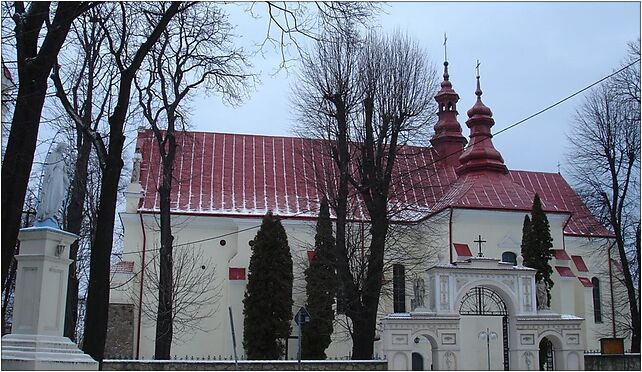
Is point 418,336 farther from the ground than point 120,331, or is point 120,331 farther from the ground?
point 418,336

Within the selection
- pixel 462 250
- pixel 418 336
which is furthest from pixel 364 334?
pixel 462 250

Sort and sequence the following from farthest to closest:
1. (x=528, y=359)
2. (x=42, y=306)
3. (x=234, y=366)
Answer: (x=528, y=359)
(x=234, y=366)
(x=42, y=306)

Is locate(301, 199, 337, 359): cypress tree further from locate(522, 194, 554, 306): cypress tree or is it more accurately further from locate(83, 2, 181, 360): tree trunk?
locate(83, 2, 181, 360): tree trunk

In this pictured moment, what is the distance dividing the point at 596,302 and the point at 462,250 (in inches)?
332

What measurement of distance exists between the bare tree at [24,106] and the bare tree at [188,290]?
15.3 m

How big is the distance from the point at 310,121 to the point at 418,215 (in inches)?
324

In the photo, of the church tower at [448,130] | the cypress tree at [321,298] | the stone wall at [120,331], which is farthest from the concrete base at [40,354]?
the church tower at [448,130]

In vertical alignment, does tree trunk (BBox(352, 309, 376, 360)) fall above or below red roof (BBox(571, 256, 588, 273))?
below

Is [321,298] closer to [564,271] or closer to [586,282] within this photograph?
[564,271]

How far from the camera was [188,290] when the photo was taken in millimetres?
24578

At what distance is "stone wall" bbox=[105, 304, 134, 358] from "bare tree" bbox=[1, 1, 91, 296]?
1612 centimetres

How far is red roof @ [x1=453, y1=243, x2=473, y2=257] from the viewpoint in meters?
26.3

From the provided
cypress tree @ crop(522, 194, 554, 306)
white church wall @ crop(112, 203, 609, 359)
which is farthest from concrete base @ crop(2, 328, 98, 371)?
cypress tree @ crop(522, 194, 554, 306)

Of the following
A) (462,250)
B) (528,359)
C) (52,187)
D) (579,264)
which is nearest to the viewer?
(52,187)
